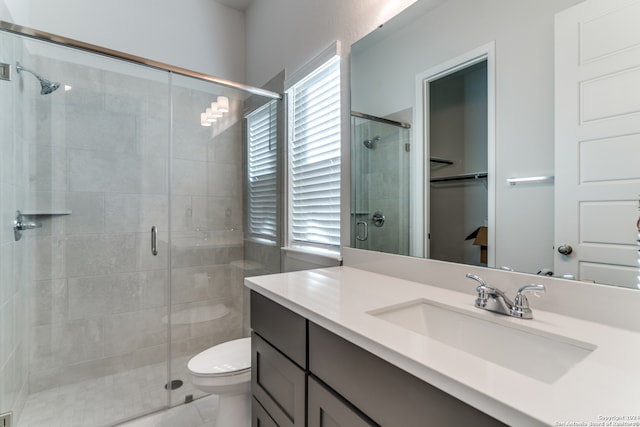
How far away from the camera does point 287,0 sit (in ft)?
6.87

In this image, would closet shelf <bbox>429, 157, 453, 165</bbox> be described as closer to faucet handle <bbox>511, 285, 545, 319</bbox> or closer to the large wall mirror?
the large wall mirror

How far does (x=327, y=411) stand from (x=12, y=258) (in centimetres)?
179

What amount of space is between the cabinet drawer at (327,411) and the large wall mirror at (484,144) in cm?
64

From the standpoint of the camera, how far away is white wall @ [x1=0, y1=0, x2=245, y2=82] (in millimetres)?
2027

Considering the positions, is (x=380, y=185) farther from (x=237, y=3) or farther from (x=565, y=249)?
Answer: (x=237, y=3)

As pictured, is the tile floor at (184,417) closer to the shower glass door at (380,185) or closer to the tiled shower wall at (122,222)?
the tiled shower wall at (122,222)

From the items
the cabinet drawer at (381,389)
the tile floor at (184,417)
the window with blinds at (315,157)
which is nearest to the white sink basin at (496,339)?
the cabinet drawer at (381,389)

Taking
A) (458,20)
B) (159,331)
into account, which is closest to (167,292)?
(159,331)

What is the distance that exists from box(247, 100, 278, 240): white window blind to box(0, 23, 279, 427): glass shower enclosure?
0.08m

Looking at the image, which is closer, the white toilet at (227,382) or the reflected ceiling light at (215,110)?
the white toilet at (227,382)

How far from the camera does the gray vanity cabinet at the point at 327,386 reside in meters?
0.57

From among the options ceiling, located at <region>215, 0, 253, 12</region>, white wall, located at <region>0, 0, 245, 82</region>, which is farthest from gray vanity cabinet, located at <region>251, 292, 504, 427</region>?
ceiling, located at <region>215, 0, 253, 12</region>

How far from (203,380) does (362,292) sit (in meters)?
0.88

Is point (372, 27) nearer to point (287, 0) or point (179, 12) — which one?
point (287, 0)
